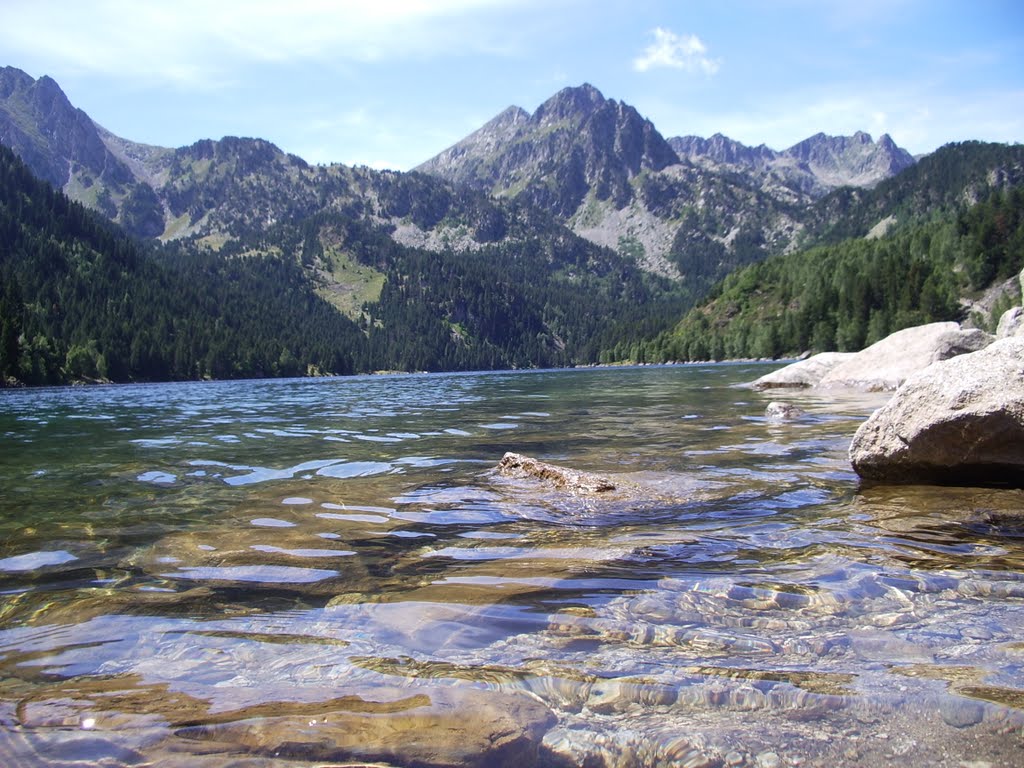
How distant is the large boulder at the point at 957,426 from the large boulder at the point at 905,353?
17177 mm

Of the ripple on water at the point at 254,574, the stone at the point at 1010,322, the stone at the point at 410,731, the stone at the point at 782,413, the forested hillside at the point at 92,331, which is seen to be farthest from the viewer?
the forested hillside at the point at 92,331

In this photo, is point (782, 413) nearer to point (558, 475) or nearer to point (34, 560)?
point (558, 475)

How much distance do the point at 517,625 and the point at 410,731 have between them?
1590 millimetres

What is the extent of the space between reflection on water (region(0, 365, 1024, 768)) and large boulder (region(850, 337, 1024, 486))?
596 mm

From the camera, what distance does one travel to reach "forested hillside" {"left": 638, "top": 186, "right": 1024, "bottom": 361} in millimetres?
123125

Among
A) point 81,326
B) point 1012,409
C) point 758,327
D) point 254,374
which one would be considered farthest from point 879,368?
point 254,374

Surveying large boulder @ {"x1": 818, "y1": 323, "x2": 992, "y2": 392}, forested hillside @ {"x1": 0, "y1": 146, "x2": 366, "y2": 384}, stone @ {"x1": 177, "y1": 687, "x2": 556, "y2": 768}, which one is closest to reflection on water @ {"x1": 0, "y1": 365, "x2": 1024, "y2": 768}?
stone @ {"x1": 177, "y1": 687, "x2": 556, "y2": 768}

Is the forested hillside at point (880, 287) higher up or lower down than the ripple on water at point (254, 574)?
higher up

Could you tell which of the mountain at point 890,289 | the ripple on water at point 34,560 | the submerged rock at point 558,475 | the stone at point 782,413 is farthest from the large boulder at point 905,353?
the mountain at point 890,289

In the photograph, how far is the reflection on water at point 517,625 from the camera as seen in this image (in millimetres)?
3287

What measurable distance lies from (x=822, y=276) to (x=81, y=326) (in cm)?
17538

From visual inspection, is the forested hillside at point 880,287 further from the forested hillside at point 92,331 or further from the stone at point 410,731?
the stone at point 410,731

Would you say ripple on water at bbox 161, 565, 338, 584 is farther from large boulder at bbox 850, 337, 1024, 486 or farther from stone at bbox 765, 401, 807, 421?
stone at bbox 765, 401, 807, 421

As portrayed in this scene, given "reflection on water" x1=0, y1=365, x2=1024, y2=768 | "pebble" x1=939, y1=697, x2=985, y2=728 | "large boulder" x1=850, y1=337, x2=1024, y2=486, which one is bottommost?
"reflection on water" x1=0, y1=365, x2=1024, y2=768
